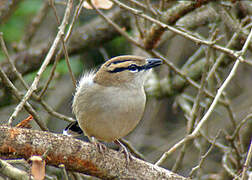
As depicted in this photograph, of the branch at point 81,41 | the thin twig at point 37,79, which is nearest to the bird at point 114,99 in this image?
the thin twig at point 37,79

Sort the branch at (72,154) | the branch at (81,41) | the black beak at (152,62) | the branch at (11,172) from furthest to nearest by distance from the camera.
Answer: the branch at (81,41)
the black beak at (152,62)
the branch at (11,172)
the branch at (72,154)

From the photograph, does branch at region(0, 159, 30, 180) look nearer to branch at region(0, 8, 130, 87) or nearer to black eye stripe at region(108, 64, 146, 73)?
black eye stripe at region(108, 64, 146, 73)

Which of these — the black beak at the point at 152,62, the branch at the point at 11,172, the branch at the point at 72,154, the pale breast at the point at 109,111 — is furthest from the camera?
the black beak at the point at 152,62

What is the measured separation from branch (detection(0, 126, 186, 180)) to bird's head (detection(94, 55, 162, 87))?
0.92 m

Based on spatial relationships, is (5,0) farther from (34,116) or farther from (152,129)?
(152,129)

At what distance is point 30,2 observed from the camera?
7.52 metres

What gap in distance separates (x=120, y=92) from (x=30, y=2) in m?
3.81

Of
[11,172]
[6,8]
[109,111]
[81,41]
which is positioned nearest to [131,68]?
[109,111]

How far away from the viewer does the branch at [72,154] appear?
3.31 metres

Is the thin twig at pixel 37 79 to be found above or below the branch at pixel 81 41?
above

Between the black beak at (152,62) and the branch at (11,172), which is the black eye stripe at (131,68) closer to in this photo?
the black beak at (152,62)

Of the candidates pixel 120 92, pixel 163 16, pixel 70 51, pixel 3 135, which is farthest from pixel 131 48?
pixel 3 135

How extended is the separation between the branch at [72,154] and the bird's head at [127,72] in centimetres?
92

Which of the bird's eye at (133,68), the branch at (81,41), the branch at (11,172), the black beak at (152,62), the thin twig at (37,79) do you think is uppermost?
the thin twig at (37,79)
